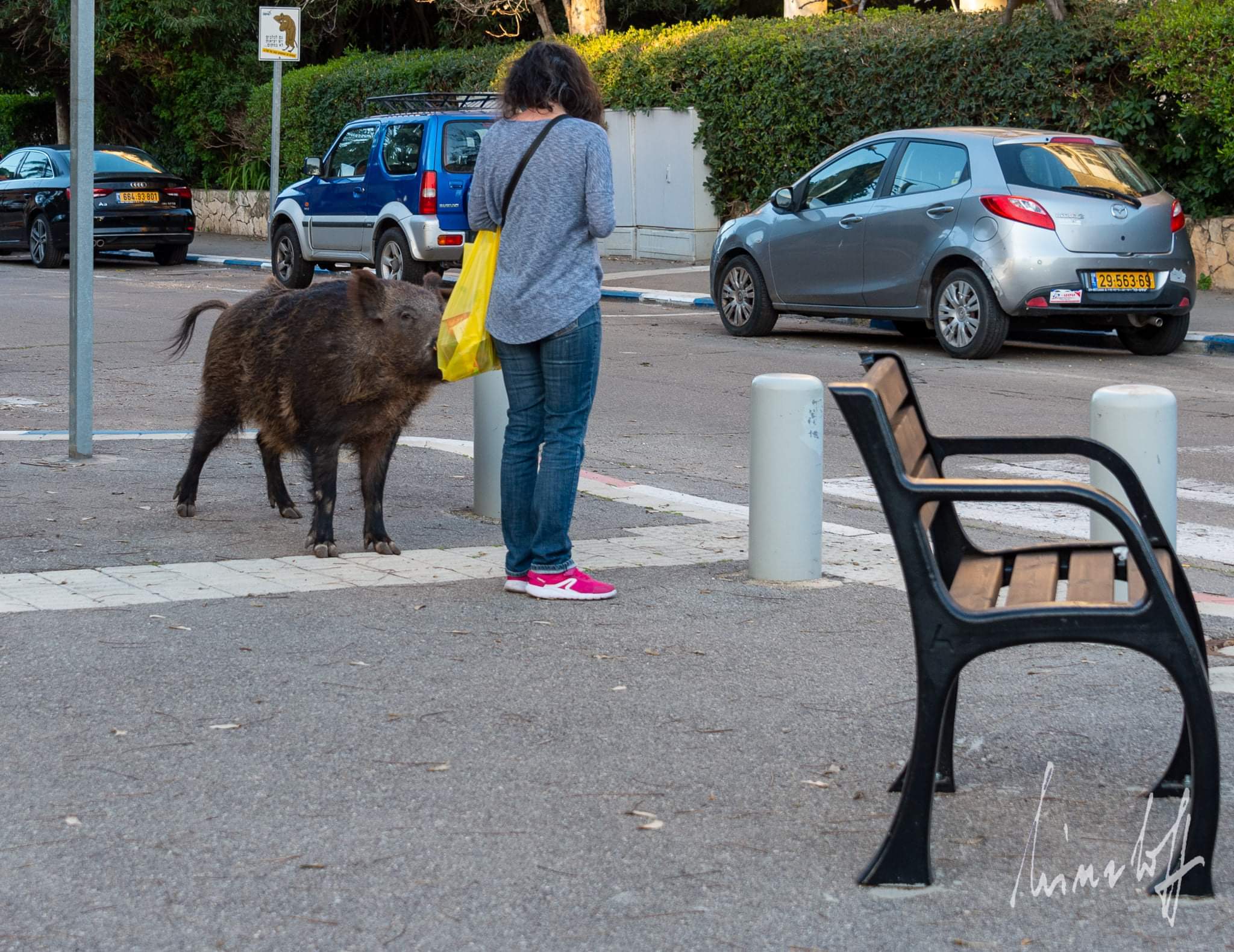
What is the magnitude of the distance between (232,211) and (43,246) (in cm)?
873

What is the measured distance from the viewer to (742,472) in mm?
9250

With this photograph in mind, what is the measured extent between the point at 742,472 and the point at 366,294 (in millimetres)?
3239

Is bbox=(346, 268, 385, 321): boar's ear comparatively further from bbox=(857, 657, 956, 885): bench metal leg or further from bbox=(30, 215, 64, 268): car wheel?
bbox=(30, 215, 64, 268): car wheel

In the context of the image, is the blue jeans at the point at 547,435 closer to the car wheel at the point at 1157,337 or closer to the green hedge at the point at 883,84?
the car wheel at the point at 1157,337

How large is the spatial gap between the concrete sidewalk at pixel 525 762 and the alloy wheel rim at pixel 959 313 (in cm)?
749

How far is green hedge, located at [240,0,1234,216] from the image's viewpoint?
19031 mm

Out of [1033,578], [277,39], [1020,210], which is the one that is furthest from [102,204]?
[1033,578]

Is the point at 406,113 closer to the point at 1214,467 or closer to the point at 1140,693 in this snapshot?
the point at 1214,467

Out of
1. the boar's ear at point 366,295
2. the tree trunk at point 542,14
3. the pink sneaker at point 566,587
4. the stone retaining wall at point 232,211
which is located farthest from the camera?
the stone retaining wall at point 232,211

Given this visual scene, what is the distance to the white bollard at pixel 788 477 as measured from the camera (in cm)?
630

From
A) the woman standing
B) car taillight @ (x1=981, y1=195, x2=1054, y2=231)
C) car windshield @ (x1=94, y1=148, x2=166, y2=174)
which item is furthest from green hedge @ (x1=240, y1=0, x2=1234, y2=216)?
the woman standing

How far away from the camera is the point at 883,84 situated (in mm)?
21250

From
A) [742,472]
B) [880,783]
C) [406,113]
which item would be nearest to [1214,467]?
[742,472]

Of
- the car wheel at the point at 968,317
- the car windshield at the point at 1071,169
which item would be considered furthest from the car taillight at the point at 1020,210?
the car wheel at the point at 968,317
